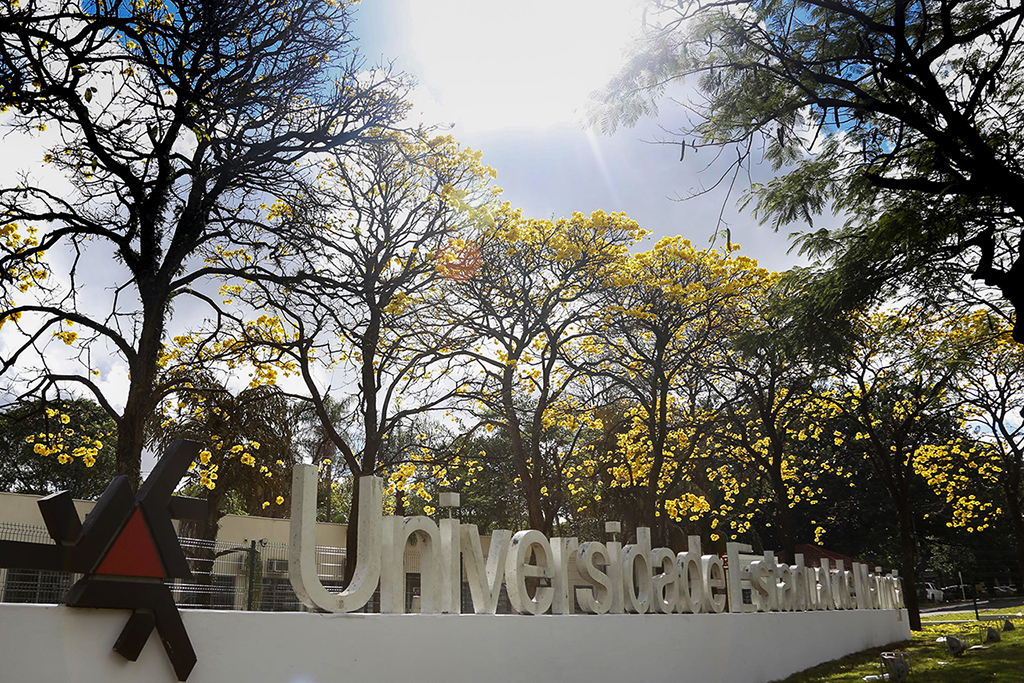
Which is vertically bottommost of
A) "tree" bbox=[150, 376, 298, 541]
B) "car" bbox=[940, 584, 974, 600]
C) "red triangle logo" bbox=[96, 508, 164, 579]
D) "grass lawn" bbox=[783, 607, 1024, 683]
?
"car" bbox=[940, 584, 974, 600]

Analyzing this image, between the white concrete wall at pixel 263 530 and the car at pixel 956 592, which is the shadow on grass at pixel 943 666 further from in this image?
the car at pixel 956 592

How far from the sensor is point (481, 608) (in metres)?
7.27

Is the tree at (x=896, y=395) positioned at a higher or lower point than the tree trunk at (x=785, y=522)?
higher

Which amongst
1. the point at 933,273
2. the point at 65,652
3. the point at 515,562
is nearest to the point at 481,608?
the point at 515,562

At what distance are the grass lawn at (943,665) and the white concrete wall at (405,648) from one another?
104cm

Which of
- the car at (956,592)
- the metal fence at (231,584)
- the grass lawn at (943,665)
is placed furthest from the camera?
the car at (956,592)

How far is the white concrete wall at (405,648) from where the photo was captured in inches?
163

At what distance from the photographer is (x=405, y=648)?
6.14m

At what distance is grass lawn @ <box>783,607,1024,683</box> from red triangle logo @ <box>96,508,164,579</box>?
9.98m

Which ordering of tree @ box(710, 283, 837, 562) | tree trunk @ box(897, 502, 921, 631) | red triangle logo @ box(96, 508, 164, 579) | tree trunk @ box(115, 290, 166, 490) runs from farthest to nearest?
1. tree trunk @ box(897, 502, 921, 631)
2. tree @ box(710, 283, 837, 562)
3. tree trunk @ box(115, 290, 166, 490)
4. red triangle logo @ box(96, 508, 164, 579)

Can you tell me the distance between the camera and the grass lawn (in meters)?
10.3

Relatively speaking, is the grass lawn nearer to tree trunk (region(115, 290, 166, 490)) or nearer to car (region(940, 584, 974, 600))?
tree trunk (region(115, 290, 166, 490))


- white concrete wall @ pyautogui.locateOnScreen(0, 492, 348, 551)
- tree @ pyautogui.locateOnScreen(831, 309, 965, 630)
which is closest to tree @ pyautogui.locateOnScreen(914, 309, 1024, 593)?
tree @ pyautogui.locateOnScreen(831, 309, 965, 630)

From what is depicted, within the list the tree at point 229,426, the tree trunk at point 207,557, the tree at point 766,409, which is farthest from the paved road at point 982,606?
the tree at point 229,426
